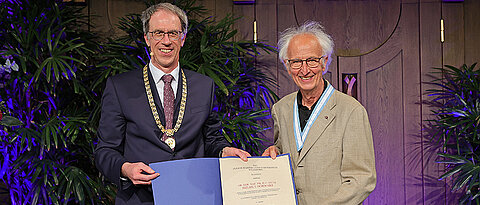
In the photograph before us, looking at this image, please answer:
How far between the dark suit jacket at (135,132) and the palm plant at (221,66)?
4.04 feet

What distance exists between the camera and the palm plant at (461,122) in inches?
134

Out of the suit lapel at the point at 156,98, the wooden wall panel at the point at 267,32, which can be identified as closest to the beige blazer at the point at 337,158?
the suit lapel at the point at 156,98

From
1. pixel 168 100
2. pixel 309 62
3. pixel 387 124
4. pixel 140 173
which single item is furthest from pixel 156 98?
pixel 387 124

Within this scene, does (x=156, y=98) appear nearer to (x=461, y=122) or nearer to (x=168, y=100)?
(x=168, y=100)

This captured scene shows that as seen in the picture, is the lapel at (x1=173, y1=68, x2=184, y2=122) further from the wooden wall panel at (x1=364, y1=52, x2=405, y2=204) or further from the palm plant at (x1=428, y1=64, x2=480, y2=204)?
the wooden wall panel at (x1=364, y1=52, x2=405, y2=204)

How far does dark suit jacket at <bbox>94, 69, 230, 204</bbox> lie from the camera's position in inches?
69.1

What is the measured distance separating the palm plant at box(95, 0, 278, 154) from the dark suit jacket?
1.23m

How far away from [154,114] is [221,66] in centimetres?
172

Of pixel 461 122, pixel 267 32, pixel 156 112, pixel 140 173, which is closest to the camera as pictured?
pixel 140 173

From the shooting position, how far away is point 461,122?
3.40 meters

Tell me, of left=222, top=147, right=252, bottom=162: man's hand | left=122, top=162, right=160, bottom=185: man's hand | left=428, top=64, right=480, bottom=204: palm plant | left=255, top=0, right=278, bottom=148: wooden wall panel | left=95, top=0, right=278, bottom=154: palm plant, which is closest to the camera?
left=122, top=162, right=160, bottom=185: man's hand

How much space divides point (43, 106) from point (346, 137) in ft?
7.58

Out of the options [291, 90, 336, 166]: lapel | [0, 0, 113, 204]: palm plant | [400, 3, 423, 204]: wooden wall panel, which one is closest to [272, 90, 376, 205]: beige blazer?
[291, 90, 336, 166]: lapel

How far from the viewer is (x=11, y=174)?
2930mm
